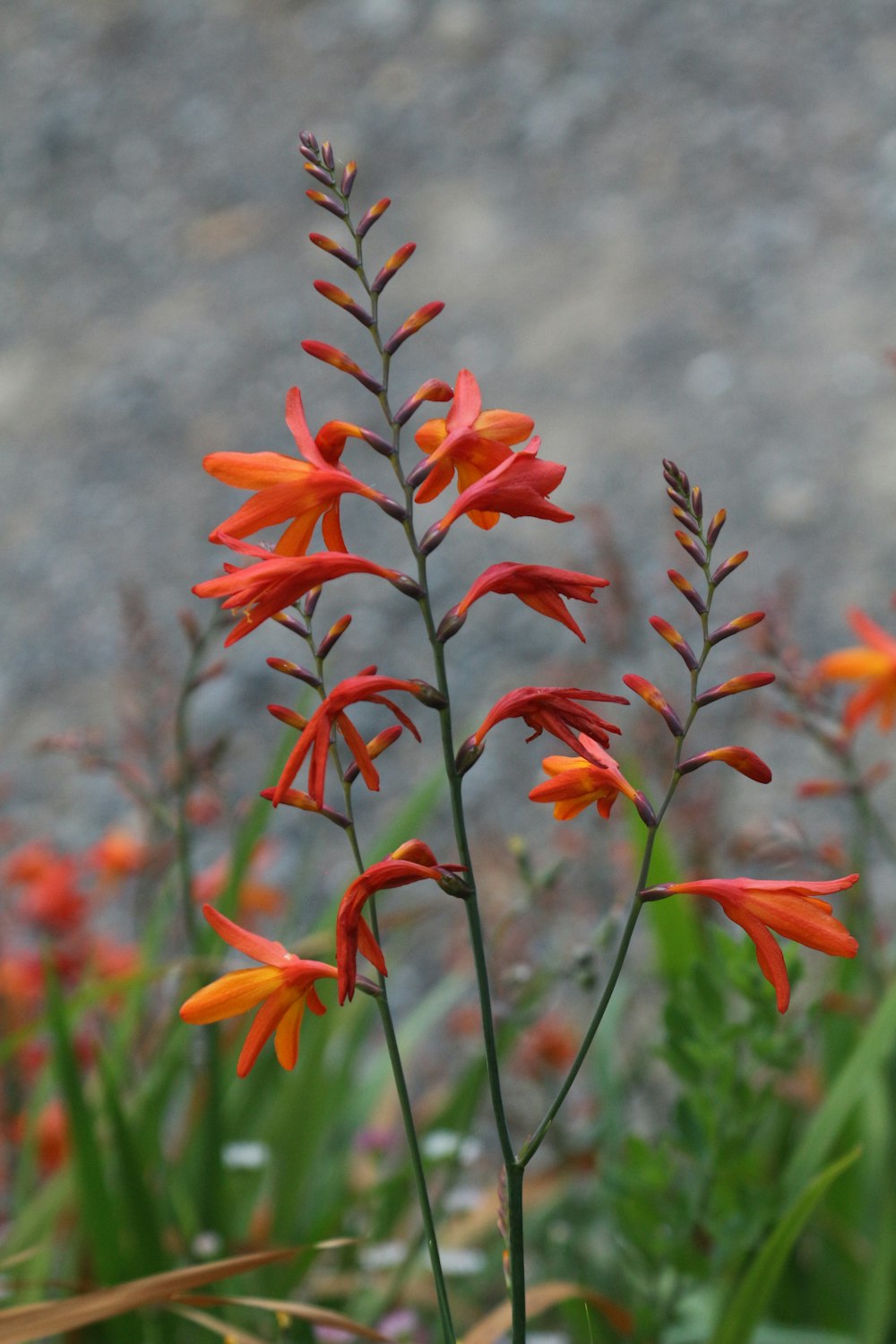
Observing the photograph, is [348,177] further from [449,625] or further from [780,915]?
[780,915]

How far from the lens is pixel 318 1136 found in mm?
1912

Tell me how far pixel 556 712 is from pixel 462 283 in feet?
16.6

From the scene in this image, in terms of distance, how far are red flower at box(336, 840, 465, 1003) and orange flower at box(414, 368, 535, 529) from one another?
0.63ft

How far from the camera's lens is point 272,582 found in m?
0.69

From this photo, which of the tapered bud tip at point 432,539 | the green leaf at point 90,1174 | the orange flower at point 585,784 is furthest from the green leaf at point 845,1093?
the tapered bud tip at point 432,539

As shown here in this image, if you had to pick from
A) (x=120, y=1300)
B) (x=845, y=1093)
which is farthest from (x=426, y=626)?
(x=845, y=1093)

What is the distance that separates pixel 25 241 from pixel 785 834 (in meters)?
6.08

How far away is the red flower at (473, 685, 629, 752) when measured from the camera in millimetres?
701

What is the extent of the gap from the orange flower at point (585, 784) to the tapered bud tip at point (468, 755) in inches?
1.4

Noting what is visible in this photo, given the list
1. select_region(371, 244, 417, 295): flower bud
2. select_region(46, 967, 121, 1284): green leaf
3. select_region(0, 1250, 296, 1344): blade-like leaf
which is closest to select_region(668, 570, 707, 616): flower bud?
select_region(371, 244, 417, 295): flower bud

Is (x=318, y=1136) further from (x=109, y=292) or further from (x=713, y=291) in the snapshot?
(x=109, y=292)

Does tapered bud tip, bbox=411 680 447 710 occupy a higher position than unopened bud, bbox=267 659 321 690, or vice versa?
unopened bud, bbox=267 659 321 690

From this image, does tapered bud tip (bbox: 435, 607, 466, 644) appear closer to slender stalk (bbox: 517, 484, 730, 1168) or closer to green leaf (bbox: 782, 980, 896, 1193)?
slender stalk (bbox: 517, 484, 730, 1168)

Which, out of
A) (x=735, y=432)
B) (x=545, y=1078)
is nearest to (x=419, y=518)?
(x=735, y=432)
